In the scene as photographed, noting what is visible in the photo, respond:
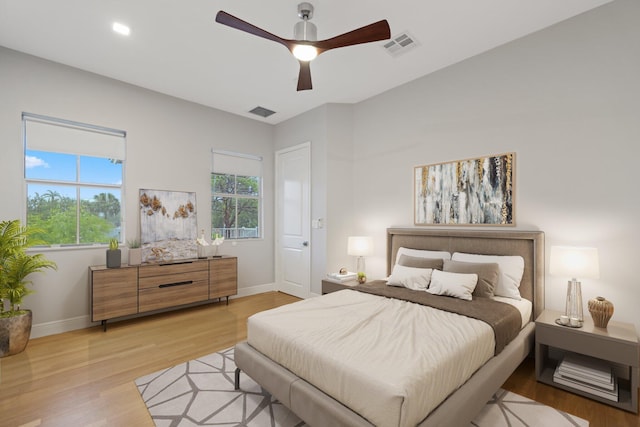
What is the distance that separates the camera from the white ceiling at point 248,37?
8.35 feet

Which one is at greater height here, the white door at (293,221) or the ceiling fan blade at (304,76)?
the ceiling fan blade at (304,76)

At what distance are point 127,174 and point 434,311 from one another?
13.3 ft

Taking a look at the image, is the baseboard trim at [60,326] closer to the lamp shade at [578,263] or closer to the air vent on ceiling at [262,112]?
the air vent on ceiling at [262,112]

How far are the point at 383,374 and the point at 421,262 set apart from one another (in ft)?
6.51

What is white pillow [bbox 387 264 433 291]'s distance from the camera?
3062 mm

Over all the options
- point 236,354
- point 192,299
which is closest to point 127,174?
point 192,299

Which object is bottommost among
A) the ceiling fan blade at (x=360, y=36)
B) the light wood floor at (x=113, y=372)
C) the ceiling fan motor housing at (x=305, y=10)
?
the light wood floor at (x=113, y=372)

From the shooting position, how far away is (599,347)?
217 centimetres

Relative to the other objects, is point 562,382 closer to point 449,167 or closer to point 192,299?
point 449,167

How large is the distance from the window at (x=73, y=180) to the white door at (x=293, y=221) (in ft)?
8.03

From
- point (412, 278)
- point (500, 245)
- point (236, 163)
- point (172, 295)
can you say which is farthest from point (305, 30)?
point (172, 295)

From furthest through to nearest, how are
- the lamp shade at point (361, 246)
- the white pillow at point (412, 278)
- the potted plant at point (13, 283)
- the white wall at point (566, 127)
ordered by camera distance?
the lamp shade at point (361, 246), the white pillow at point (412, 278), the potted plant at point (13, 283), the white wall at point (566, 127)

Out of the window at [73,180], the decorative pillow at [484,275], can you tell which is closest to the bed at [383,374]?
the decorative pillow at [484,275]

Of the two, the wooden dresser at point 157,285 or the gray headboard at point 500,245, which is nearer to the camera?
the gray headboard at point 500,245
